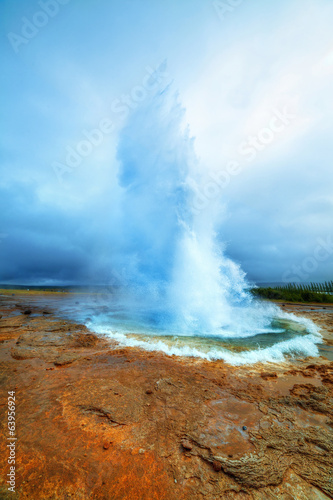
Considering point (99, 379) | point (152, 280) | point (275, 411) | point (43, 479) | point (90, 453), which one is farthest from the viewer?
point (152, 280)

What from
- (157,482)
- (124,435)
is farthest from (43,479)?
(157,482)

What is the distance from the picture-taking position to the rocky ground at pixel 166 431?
2.92m

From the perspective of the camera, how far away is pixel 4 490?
→ 2719mm

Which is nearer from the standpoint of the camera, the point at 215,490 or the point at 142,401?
the point at 215,490

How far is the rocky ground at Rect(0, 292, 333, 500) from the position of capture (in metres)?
2.92

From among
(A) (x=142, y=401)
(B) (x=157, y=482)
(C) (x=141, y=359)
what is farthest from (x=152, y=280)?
(B) (x=157, y=482)

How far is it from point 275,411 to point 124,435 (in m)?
3.72

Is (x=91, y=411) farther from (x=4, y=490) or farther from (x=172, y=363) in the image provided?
(x=172, y=363)

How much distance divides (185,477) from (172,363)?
454 centimetres

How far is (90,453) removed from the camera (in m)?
3.37

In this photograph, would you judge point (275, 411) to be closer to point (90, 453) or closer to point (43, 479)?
point (90, 453)

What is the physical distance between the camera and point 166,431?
154 inches

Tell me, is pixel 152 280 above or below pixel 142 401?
above

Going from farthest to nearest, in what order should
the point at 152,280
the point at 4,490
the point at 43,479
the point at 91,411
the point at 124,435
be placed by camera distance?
the point at 152,280 < the point at 91,411 < the point at 124,435 < the point at 43,479 < the point at 4,490
